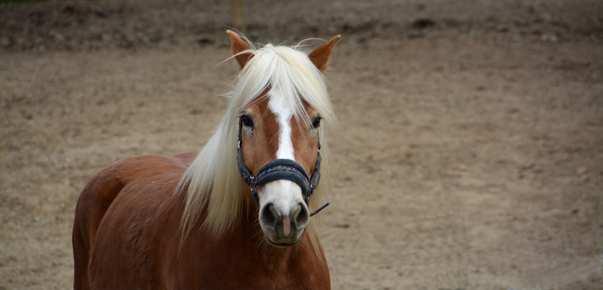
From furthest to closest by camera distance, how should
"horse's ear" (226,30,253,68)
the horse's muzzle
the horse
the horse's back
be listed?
1. the horse's back
2. "horse's ear" (226,30,253,68)
3. the horse
4. the horse's muzzle

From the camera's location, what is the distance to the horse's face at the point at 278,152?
2668 mm

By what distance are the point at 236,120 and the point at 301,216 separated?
1.83 feet

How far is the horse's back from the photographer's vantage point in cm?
373

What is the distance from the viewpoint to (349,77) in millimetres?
10406

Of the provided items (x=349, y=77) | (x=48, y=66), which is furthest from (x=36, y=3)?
(x=349, y=77)

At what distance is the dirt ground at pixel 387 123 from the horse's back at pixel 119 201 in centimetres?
92

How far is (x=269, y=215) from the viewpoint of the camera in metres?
2.71

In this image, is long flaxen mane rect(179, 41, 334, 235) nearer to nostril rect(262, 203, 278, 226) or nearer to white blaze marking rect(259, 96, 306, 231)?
white blaze marking rect(259, 96, 306, 231)

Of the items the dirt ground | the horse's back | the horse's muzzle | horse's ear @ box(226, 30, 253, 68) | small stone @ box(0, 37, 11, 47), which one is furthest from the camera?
A: small stone @ box(0, 37, 11, 47)

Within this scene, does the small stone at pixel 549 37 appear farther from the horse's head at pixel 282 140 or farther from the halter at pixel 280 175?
the halter at pixel 280 175

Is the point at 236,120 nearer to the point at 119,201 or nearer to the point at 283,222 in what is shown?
the point at 283,222

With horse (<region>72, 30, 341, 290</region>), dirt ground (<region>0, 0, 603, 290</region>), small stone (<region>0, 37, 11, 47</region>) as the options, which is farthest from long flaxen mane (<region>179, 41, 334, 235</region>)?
small stone (<region>0, 37, 11, 47</region>)

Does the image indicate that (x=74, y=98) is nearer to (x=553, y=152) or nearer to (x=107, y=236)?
(x=553, y=152)

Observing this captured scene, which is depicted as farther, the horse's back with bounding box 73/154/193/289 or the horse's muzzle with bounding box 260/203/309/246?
the horse's back with bounding box 73/154/193/289
